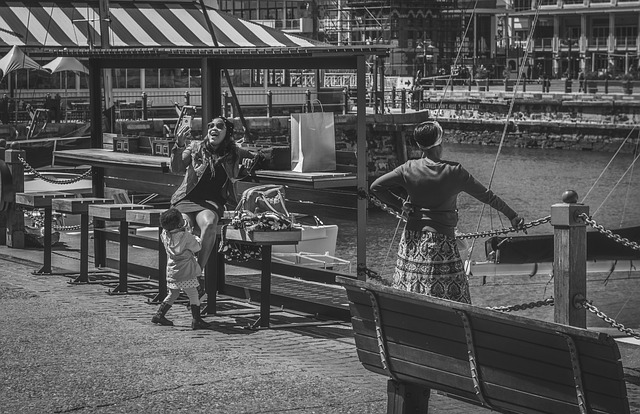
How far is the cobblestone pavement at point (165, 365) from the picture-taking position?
774 cm

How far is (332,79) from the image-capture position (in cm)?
5597

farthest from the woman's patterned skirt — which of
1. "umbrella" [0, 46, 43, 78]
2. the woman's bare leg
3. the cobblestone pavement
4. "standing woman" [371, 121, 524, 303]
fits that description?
"umbrella" [0, 46, 43, 78]

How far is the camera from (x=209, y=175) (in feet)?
35.7

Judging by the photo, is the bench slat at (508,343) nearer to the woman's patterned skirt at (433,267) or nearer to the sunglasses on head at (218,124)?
the woman's patterned skirt at (433,267)

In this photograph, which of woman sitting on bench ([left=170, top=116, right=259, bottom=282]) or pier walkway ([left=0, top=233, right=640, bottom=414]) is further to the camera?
woman sitting on bench ([left=170, top=116, right=259, bottom=282])

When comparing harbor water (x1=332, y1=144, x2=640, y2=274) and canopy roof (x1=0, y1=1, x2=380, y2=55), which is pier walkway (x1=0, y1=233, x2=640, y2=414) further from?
canopy roof (x1=0, y1=1, x2=380, y2=55)

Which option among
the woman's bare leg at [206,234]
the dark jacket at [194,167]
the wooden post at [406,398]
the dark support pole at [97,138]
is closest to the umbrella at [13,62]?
the dark support pole at [97,138]

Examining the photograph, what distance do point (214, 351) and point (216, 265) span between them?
219 centimetres

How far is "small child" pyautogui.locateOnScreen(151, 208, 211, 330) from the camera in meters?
10.3

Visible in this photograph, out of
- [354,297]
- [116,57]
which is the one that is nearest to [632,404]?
[354,297]

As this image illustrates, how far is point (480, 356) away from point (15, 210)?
10016mm

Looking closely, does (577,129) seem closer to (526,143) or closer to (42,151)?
(526,143)

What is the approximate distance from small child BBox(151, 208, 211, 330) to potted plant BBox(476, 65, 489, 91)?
2593 inches

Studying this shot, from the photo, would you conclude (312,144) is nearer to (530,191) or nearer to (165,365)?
(165,365)
